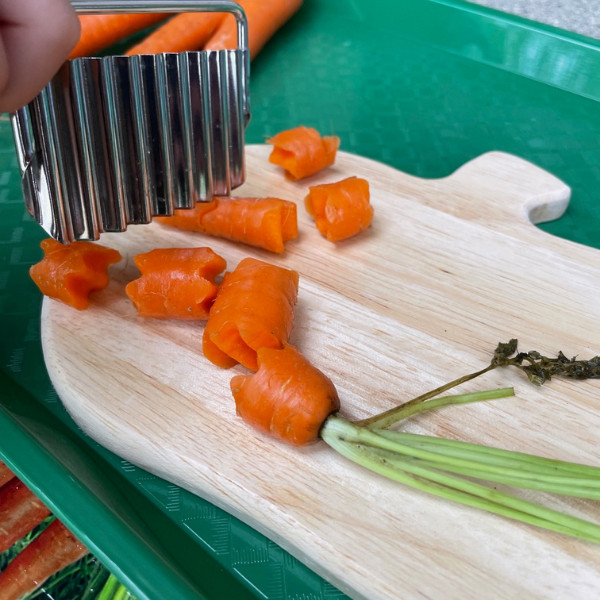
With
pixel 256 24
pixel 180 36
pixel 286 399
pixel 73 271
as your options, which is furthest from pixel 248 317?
pixel 256 24

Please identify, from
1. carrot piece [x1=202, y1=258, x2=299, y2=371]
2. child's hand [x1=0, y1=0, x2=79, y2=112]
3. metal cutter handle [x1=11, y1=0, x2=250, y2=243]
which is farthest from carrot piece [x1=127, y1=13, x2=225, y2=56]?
child's hand [x1=0, y1=0, x2=79, y2=112]

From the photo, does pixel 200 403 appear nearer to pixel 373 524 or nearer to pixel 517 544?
pixel 373 524

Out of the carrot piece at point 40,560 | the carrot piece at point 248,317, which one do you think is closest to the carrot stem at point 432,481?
the carrot piece at point 248,317

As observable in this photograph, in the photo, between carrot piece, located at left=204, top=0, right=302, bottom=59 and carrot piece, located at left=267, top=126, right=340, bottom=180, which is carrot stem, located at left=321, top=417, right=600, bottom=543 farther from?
carrot piece, located at left=204, top=0, right=302, bottom=59

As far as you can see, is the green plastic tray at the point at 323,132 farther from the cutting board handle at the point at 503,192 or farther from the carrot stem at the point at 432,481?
the carrot stem at the point at 432,481

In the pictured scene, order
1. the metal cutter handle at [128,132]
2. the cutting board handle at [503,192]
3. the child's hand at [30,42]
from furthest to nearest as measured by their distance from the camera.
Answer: the cutting board handle at [503,192], the metal cutter handle at [128,132], the child's hand at [30,42]
